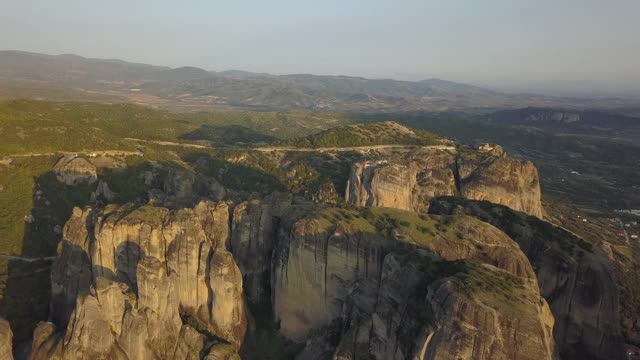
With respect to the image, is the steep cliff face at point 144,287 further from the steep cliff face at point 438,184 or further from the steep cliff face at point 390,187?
the steep cliff face at point 438,184

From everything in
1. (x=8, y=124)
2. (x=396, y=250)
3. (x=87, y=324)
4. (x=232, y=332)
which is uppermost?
(x=8, y=124)

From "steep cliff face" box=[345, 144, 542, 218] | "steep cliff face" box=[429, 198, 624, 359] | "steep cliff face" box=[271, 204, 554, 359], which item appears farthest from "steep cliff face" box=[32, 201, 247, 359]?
"steep cliff face" box=[345, 144, 542, 218]

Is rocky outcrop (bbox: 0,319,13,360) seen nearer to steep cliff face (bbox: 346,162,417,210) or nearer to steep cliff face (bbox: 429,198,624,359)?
steep cliff face (bbox: 429,198,624,359)

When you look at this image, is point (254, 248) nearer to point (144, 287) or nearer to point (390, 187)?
point (144, 287)

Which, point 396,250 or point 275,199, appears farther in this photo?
point 275,199

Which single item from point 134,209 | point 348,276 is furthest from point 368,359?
point 134,209

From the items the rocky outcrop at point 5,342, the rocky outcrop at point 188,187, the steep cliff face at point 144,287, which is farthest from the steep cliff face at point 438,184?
the rocky outcrop at point 5,342

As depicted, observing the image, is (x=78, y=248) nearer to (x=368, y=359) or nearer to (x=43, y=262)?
(x=43, y=262)
